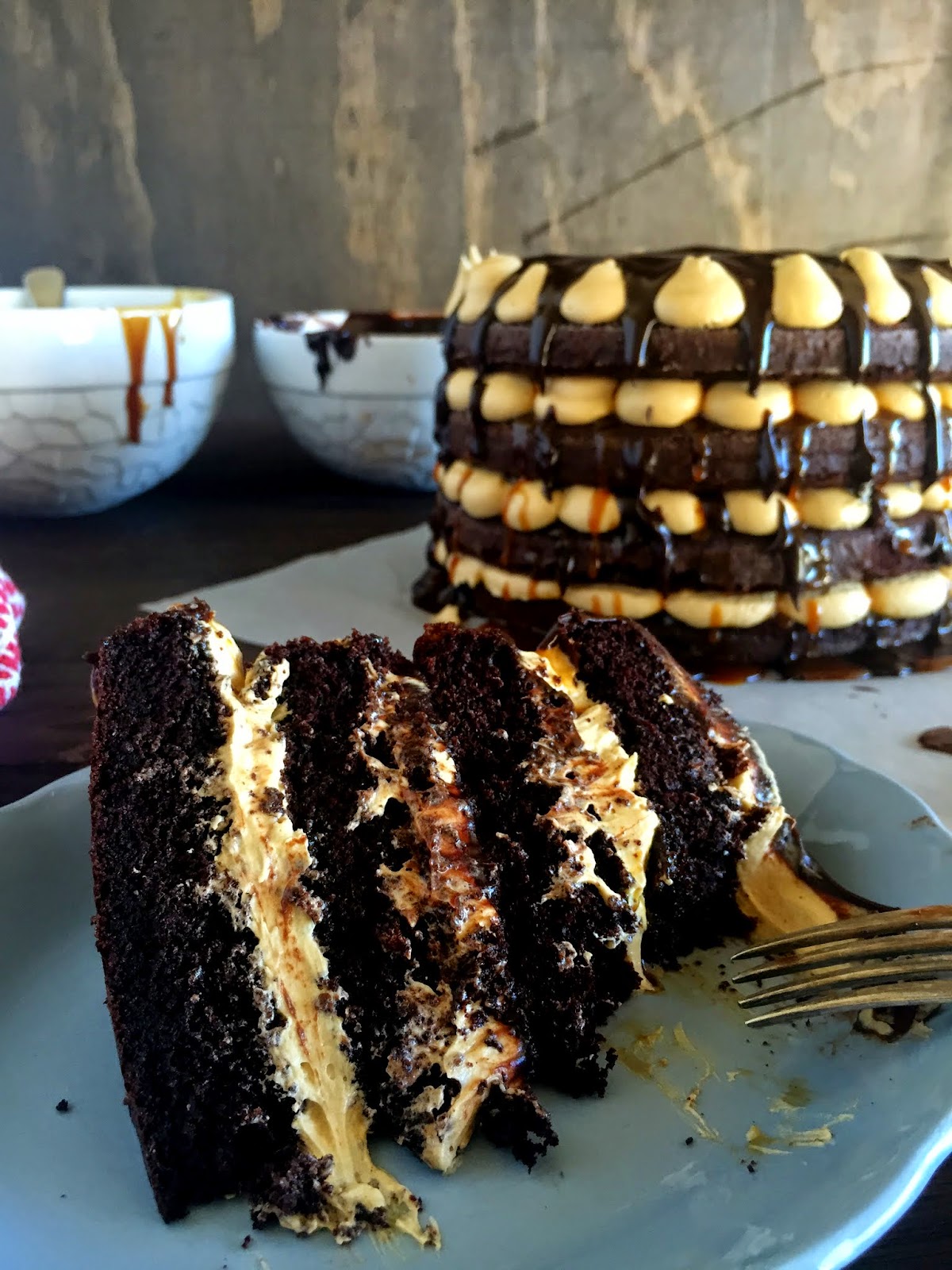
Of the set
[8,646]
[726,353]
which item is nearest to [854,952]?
[726,353]

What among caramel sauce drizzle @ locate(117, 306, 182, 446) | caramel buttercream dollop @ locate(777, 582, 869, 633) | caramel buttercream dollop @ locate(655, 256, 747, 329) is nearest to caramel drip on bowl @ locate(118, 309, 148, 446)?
caramel sauce drizzle @ locate(117, 306, 182, 446)

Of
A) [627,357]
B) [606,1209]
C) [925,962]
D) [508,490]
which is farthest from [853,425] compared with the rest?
[606,1209]

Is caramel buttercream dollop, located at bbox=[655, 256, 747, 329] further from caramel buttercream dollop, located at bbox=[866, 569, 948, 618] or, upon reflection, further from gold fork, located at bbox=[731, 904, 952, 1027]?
gold fork, located at bbox=[731, 904, 952, 1027]

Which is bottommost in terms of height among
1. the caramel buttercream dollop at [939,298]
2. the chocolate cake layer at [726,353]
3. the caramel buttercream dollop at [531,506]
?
the caramel buttercream dollop at [531,506]

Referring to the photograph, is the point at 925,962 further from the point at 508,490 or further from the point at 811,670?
the point at 508,490

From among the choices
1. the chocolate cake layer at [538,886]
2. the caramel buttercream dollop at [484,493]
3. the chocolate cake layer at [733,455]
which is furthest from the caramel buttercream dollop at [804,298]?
the chocolate cake layer at [538,886]

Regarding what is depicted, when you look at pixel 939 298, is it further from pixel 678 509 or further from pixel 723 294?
pixel 678 509

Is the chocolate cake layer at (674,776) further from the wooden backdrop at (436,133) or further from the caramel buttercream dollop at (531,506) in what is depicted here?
the wooden backdrop at (436,133)
